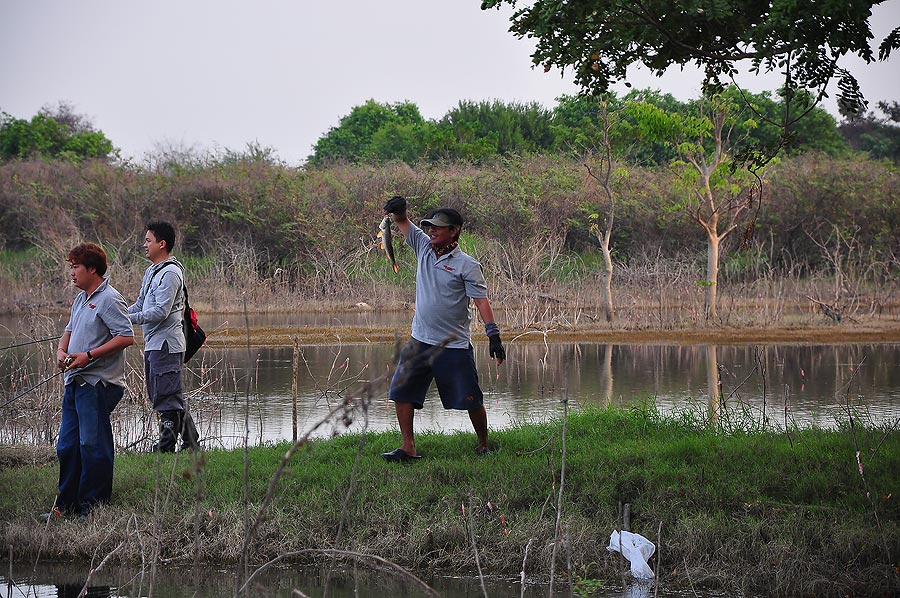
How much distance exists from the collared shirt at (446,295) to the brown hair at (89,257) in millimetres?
2199

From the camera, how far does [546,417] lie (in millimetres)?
11719

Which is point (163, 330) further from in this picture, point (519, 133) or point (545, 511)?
point (519, 133)

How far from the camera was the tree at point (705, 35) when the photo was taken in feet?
23.9

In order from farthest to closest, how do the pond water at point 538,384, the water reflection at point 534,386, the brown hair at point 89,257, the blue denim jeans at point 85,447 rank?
the pond water at point 538,384, the water reflection at point 534,386, the brown hair at point 89,257, the blue denim jeans at point 85,447

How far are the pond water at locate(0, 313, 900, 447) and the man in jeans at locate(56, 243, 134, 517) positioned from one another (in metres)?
0.98

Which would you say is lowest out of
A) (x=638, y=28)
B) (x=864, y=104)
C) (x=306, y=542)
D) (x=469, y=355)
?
(x=306, y=542)

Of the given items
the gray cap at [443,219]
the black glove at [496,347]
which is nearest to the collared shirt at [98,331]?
the gray cap at [443,219]

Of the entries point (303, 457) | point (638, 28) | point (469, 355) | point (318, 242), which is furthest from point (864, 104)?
point (318, 242)

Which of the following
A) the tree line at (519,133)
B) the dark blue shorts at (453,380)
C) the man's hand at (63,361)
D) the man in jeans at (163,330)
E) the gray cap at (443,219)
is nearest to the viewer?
the man's hand at (63,361)

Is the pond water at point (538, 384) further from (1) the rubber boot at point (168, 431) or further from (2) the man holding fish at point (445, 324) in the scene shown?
(2) the man holding fish at point (445, 324)

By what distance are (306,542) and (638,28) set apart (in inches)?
173

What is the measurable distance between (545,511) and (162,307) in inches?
135

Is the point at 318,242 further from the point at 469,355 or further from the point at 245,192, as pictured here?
the point at 469,355

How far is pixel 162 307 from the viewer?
28.2 feet
